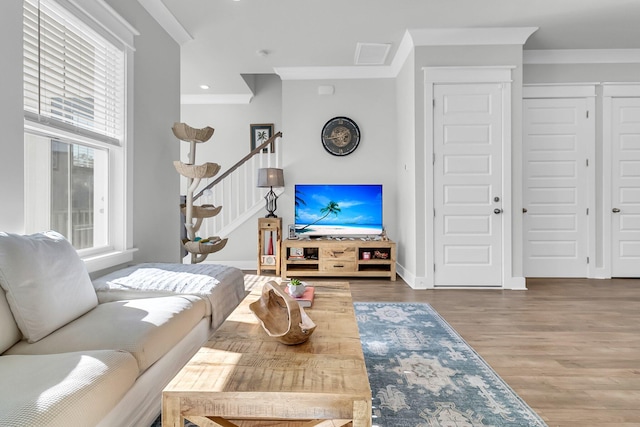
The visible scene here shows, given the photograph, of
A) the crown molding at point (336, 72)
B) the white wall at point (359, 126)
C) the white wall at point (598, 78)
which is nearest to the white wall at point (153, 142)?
the crown molding at point (336, 72)

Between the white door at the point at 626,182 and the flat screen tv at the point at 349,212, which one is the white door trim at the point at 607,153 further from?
the flat screen tv at the point at 349,212

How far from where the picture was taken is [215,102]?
6.06 metres

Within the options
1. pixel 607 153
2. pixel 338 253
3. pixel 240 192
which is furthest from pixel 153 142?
pixel 607 153

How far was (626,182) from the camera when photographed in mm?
4371

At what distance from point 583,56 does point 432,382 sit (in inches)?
183

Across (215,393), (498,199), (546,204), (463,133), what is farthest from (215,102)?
(215,393)

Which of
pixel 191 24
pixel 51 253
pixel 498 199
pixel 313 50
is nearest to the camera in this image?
pixel 51 253

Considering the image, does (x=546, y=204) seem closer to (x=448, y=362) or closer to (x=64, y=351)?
(x=448, y=362)

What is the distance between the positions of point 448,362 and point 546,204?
3.25 meters

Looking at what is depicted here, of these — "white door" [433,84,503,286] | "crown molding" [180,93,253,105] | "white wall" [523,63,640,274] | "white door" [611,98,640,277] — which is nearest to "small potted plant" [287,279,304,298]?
"white door" [433,84,503,286]

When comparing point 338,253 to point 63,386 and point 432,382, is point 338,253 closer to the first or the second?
point 432,382

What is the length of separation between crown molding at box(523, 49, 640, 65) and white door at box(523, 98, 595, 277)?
0.49m

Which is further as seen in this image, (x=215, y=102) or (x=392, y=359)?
(x=215, y=102)

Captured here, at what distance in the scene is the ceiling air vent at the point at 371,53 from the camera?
4.13 m
